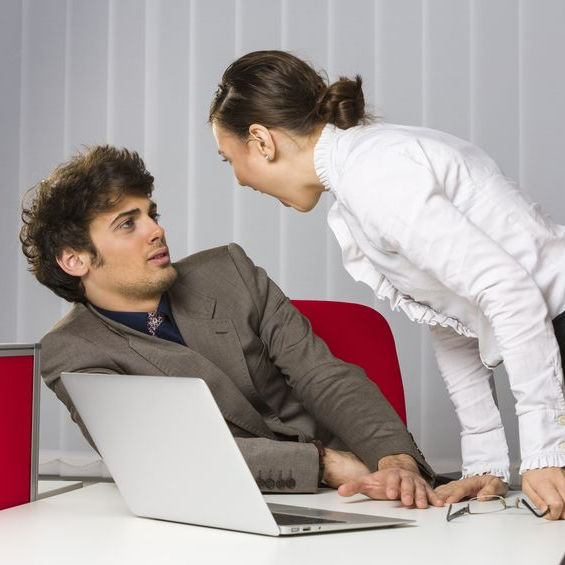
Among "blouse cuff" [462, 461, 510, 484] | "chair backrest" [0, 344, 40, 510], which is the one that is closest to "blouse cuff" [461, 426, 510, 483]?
"blouse cuff" [462, 461, 510, 484]

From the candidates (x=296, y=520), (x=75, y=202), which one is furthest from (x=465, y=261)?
(x=75, y=202)

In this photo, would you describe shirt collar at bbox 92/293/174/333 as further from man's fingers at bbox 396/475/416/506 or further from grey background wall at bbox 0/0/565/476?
grey background wall at bbox 0/0/565/476

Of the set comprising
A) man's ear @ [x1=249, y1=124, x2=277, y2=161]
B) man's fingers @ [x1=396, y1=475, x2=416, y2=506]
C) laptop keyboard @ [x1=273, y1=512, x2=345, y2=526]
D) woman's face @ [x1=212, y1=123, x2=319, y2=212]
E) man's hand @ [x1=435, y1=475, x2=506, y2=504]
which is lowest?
man's hand @ [x1=435, y1=475, x2=506, y2=504]

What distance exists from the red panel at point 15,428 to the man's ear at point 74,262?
0.70m

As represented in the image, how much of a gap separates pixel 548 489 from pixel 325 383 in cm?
73

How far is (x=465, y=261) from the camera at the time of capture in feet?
4.25

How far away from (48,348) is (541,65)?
2141 mm

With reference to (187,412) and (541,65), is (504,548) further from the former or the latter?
(541,65)

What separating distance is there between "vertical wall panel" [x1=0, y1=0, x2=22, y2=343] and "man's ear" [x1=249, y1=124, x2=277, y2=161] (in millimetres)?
2205

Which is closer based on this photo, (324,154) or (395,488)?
(395,488)

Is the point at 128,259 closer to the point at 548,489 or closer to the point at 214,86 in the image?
the point at 548,489

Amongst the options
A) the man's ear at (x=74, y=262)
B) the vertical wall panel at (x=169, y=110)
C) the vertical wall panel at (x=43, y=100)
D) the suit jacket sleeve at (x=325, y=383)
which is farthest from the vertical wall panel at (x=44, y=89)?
the suit jacket sleeve at (x=325, y=383)

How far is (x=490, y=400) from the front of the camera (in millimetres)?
1669

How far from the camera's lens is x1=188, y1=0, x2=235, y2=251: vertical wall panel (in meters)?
3.49
